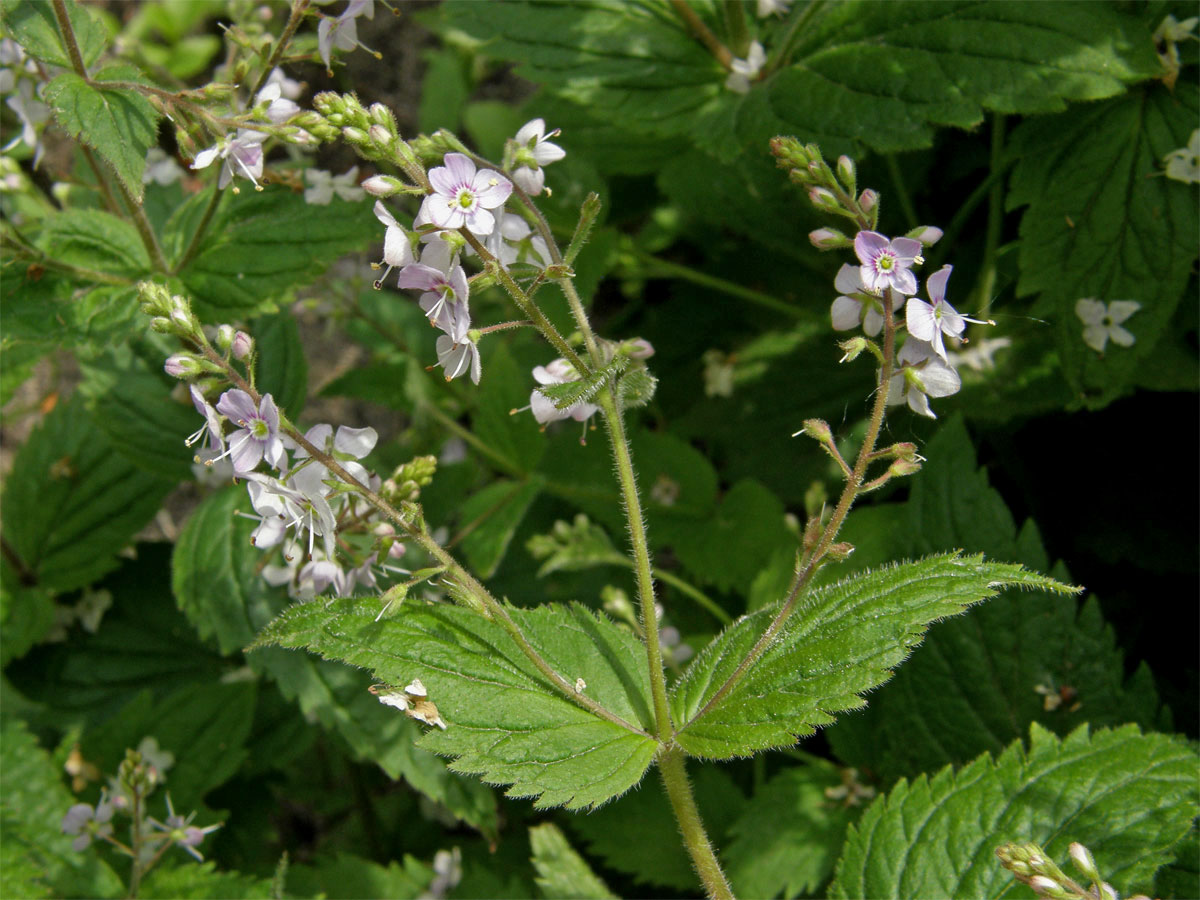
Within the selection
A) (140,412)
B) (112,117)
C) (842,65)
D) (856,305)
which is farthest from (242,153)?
(842,65)

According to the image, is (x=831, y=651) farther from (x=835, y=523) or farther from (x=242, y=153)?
(x=242, y=153)

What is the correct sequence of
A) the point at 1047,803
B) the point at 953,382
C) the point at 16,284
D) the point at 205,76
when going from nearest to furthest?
the point at 953,382 → the point at 1047,803 → the point at 16,284 → the point at 205,76

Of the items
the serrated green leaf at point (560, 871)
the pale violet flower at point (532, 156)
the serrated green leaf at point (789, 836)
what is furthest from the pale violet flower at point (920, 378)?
the serrated green leaf at point (560, 871)

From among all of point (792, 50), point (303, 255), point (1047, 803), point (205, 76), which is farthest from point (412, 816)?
point (205, 76)

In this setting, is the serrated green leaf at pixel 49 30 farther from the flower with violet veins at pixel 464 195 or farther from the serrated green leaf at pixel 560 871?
the serrated green leaf at pixel 560 871

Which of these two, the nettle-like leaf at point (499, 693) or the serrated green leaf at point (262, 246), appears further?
the serrated green leaf at point (262, 246)

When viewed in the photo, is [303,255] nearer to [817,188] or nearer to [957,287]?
[817,188]
